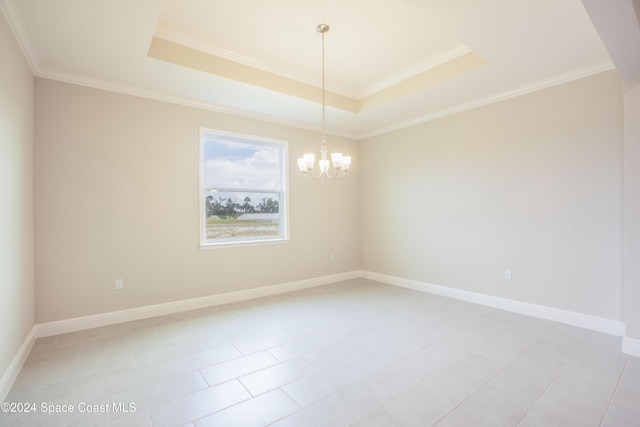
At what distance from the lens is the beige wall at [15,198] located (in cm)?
212

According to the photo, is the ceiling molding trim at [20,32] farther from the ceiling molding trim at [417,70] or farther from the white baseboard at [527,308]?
the white baseboard at [527,308]

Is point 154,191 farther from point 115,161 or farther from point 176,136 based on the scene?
point 176,136

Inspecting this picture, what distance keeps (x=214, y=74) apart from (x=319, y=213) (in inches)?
104

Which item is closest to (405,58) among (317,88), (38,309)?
(317,88)

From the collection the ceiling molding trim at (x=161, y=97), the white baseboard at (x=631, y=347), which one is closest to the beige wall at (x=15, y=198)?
the ceiling molding trim at (x=161, y=97)

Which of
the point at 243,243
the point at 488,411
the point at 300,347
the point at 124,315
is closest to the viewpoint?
the point at 488,411

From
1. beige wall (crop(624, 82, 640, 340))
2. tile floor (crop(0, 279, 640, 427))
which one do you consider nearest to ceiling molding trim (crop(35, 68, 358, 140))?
tile floor (crop(0, 279, 640, 427))

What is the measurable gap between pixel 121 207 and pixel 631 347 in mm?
5022

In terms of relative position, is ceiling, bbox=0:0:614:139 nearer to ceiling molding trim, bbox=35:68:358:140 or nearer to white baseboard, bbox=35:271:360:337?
ceiling molding trim, bbox=35:68:358:140

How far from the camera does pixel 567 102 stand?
319cm

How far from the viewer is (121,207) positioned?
3.37m

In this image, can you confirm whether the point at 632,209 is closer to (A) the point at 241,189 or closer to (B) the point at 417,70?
(B) the point at 417,70

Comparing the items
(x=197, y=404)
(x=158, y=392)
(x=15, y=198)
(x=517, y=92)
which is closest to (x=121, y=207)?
(x=15, y=198)

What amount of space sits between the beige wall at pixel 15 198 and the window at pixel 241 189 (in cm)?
162
